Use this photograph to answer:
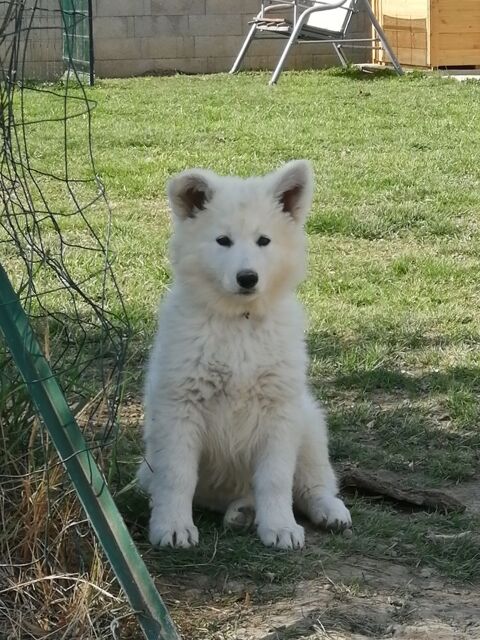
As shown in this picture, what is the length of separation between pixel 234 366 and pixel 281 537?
533 millimetres

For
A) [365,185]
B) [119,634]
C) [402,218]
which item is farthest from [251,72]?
[119,634]

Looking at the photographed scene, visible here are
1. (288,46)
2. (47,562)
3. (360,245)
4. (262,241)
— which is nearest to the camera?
(47,562)

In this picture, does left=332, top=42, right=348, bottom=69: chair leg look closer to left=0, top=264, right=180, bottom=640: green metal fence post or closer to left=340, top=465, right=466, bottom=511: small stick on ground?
left=340, top=465, right=466, bottom=511: small stick on ground

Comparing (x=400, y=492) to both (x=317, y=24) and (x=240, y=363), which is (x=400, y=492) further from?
(x=317, y=24)

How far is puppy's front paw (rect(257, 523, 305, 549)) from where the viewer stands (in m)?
3.29

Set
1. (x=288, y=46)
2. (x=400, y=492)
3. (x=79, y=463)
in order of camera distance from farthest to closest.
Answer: (x=288, y=46) < (x=400, y=492) < (x=79, y=463)

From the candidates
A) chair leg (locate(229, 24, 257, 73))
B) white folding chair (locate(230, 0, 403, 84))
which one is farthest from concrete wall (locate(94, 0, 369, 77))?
white folding chair (locate(230, 0, 403, 84))

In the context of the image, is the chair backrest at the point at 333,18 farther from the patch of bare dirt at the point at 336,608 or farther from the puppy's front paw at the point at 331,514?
the patch of bare dirt at the point at 336,608

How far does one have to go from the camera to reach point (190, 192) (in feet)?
11.7

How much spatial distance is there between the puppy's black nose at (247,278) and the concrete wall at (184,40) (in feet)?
43.7

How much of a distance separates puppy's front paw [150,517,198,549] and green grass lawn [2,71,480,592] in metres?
0.05

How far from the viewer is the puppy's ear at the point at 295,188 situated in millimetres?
3568

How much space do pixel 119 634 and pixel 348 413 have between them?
204 centimetres

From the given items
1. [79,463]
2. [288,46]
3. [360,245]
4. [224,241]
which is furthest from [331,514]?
[288,46]
